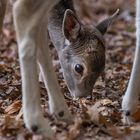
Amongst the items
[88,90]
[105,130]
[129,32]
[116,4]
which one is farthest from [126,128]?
[116,4]

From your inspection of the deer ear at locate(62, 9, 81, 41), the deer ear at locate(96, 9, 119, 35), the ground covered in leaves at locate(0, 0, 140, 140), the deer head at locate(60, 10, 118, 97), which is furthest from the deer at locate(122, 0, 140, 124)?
the deer ear at locate(96, 9, 119, 35)

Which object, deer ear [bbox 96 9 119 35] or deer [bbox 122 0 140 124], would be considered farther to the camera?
deer ear [bbox 96 9 119 35]

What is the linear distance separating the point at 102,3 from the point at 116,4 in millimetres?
434

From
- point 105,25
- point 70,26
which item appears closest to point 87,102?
point 70,26

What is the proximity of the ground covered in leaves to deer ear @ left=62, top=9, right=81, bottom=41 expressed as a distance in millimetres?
821

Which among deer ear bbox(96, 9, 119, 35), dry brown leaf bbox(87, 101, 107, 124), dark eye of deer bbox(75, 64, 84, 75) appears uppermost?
deer ear bbox(96, 9, 119, 35)

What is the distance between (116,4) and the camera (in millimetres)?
16516

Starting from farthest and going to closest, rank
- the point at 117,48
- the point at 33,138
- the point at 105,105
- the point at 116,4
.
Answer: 1. the point at 116,4
2. the point at 117,48
3. the point at 105,105
4. the point at 33,138

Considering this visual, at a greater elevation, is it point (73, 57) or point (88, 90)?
point (73, 57)

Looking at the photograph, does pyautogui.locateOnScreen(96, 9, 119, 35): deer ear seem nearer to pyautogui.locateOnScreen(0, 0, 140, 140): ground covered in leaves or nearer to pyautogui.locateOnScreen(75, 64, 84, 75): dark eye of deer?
pyautogui.locateOnScreen(75, 64, 84, 75): dark eye of deer

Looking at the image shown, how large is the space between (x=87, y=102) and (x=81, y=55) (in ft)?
2.01

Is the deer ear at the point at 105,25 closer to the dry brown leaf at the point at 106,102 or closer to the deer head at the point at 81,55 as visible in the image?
the deer head at the point at 81,55

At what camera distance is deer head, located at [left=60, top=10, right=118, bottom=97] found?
689 cm

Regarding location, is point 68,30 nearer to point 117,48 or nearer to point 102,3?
point 117,48
